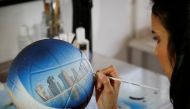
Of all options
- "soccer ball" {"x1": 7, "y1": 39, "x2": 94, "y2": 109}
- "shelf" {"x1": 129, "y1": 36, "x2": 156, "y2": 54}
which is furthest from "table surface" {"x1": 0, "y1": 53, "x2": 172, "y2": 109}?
"shelf" {"x1": 129, "y1": 36, "x2": 156, "y2": 54}

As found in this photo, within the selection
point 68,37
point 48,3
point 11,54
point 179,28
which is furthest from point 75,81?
point 11,54

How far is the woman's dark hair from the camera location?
2.52 feet

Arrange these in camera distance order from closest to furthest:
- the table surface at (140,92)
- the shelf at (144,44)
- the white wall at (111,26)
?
the table surface at (140,92) < the white wall at (111,26) < the shelf at (144,44)

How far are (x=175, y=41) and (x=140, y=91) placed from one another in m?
0.48

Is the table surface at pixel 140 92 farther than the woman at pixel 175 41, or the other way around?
the table surface at pixel 140 92

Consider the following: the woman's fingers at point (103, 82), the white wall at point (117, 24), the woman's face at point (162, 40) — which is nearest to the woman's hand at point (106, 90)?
the woman's fingers at point (103, 82)

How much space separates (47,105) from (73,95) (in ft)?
0.22

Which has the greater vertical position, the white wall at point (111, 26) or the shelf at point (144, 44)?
the white wall at point (111, 26)

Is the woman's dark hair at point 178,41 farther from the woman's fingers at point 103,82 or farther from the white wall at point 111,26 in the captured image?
the white wall at point 111,26

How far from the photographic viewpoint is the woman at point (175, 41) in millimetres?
770

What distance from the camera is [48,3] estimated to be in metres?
1.37

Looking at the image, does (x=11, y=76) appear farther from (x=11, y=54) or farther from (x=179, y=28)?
(x=11, y=54)

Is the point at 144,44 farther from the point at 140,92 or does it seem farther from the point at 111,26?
the point at 140,92

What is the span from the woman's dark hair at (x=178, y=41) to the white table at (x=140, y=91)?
315 millimetres
